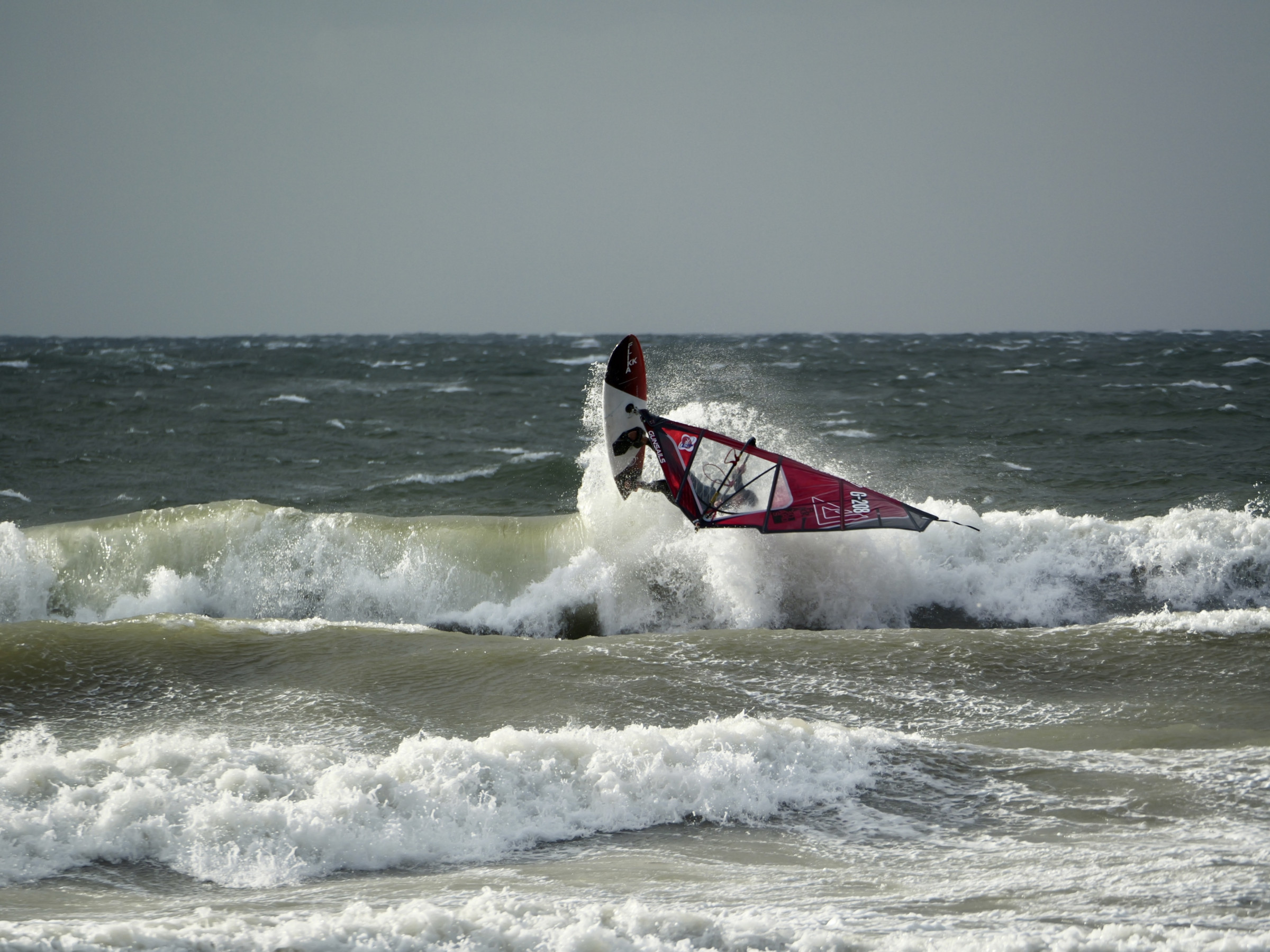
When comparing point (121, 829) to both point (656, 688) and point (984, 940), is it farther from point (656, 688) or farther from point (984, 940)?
point (984, 940)

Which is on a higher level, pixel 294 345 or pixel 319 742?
pixel 294 345

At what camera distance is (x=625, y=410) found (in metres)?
10.8

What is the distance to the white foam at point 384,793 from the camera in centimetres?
543

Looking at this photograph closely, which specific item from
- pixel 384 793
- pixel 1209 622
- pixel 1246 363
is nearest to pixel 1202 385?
pixel 1246 363

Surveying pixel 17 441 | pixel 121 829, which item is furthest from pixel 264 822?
pixel 17 441

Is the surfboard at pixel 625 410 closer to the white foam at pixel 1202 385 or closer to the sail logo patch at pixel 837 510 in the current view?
the sail logo patch at pixel 837 510

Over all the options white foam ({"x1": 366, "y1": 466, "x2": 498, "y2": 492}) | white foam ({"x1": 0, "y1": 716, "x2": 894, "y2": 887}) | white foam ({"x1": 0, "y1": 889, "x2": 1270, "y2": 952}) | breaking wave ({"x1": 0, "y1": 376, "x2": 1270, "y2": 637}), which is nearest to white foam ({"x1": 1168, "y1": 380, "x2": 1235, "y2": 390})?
breaking wave ({"x1": 0, "y1": 376, "x2": 1270, "y2": 637})

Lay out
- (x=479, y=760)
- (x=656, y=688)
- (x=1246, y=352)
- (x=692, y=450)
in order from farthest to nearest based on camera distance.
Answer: (x=1246, y=352) → (x=692, y=450) → (x=656, y=688) → (x=479, y=760)

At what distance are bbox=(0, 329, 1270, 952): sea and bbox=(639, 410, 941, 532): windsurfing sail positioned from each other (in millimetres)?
786

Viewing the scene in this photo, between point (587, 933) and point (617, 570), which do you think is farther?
point (617, 570)

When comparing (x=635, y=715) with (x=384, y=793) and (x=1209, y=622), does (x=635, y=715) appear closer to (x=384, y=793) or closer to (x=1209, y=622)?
(x=384, y=793)

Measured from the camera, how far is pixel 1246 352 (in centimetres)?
3828

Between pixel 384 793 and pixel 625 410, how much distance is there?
560 centimetres

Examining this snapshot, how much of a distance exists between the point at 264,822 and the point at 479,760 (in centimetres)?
118
